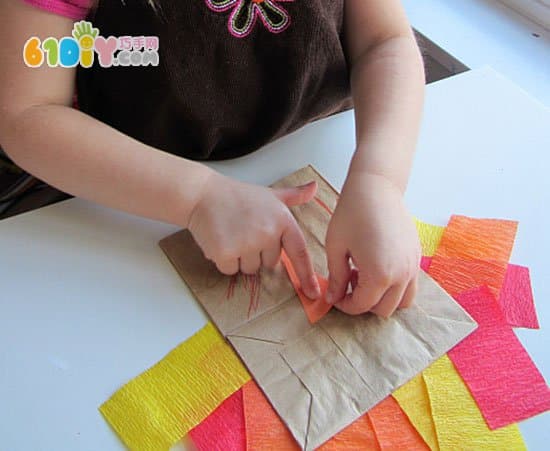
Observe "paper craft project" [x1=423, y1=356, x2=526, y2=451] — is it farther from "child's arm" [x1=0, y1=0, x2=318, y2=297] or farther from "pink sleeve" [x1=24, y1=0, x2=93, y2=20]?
"pink sleeve" [x1=24, y1=0, x2=93, y2=20]

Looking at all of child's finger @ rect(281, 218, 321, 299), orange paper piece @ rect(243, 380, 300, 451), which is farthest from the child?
orange paper piece @ rect(243, 380, 300, 451)

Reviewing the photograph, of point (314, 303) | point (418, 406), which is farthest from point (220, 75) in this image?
point (418, 406)

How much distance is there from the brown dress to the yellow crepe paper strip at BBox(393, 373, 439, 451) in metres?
0.30

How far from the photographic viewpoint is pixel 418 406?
0.42 meters

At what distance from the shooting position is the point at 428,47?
33.1 inches

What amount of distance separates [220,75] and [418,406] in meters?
0.36

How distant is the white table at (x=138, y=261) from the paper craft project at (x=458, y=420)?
2 cm

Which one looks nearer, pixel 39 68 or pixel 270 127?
pixel 39 68

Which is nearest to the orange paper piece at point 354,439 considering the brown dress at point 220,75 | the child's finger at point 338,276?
the child's finger at point 338,276

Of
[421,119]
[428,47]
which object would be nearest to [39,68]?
[421,119]

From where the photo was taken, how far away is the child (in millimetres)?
481

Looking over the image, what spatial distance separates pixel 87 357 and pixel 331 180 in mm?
282

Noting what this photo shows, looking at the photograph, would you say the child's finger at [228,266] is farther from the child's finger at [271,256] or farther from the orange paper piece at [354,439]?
the orange paper piece at [354,439]

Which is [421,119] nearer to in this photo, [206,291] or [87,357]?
[206,291]
